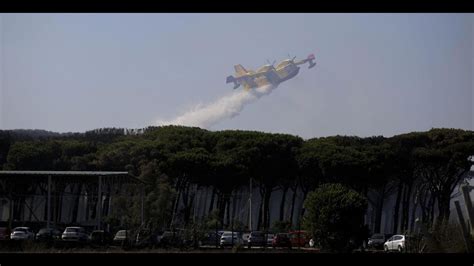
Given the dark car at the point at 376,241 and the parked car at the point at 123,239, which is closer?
the parked car at the point at 123,239

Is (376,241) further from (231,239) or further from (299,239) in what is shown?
(231,239)

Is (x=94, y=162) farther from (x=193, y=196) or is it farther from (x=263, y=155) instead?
(x=263, y=155)

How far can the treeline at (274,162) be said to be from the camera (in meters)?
55.1

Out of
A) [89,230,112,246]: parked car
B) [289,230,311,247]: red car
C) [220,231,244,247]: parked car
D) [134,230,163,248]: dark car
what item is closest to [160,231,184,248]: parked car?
[134,230,163,248]: dark car

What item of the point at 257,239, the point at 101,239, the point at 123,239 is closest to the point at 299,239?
the point at 257,239

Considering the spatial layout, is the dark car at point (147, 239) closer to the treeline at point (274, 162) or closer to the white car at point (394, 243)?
the white car at point (394, 243)

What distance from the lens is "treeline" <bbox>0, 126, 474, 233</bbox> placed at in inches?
2170

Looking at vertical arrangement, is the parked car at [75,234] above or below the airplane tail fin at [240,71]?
below

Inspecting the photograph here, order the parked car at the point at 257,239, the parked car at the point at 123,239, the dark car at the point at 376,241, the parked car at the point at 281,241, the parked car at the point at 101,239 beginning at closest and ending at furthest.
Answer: the parked car at the point at 123,239 < the parked car at the point at 101,239 < the parked car at the point at 281,241 < the parked car at the point at 257,239 < the dark car at the point at 376,241

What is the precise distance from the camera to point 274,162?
56.9 m

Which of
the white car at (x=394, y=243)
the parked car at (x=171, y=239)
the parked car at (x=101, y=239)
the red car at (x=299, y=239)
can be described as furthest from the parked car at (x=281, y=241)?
the parked car at (x=101, y=239)

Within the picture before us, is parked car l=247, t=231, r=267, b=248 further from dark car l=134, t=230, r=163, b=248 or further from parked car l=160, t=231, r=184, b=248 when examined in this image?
dark car l=134, t=230, r=163, b=248
